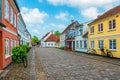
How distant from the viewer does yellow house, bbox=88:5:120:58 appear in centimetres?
2159

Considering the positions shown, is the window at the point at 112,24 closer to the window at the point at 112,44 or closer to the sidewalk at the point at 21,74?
the window at the point at 112,44

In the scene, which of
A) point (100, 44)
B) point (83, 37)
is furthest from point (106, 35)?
point (83, 37)

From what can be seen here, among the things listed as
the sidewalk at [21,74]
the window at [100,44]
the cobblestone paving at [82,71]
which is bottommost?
the cobblestone paving at [82,71]

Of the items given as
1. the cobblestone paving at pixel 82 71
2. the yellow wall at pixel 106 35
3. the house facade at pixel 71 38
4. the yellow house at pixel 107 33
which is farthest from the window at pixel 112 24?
the house facade at pixel 71 38

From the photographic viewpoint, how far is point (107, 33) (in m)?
24.2

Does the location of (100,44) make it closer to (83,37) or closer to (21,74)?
(83,37)

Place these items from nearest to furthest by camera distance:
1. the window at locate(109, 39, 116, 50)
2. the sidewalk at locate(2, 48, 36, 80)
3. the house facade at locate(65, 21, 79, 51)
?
the sidewalk at locate(2, 48, 36, 80), the window at locate(109, 39, 116, 50), the house facade at locate(65, 21, 79, 51)

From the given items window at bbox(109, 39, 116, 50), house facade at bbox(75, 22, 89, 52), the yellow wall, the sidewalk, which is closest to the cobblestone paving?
the sidewalk

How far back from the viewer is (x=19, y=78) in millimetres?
9359

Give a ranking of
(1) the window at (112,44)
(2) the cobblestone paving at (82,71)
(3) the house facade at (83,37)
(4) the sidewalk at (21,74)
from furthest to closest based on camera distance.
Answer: (3) the house facade at (83,37), (1) the window at (112,44), (2) the cobblestone paving at (82,71), (4) the sidewalk at (21,74)

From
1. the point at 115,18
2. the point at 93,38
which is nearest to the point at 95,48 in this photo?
the point at 93,38

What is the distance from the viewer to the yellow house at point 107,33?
70.8 feet

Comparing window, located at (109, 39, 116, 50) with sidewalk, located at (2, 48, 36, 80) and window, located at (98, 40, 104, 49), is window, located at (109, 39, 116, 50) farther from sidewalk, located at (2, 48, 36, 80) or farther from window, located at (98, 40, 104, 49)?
sidewalk, located at (2, 48, 36, 80)

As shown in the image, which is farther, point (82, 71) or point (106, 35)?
point (106, 35)
